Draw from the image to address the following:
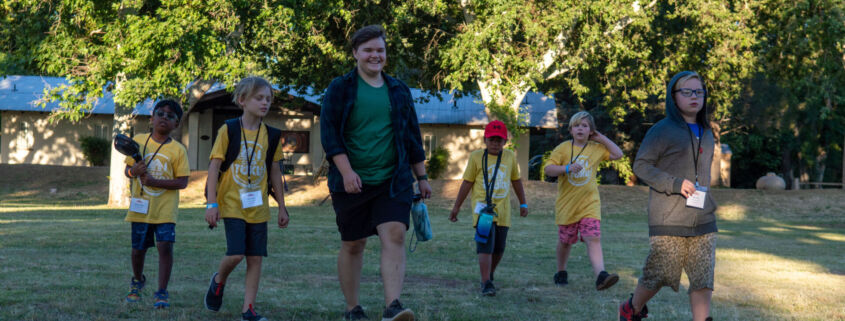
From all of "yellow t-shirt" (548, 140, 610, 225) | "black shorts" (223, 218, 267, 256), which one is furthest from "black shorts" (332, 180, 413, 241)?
"yellow t-shirt" (548, 140, 610, 225)

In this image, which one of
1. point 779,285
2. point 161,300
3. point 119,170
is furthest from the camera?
point 119,170

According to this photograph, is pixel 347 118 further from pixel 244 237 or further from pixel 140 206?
pixel 140 206

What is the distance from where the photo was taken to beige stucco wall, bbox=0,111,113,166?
38.9 meters

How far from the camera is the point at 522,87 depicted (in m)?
24.2

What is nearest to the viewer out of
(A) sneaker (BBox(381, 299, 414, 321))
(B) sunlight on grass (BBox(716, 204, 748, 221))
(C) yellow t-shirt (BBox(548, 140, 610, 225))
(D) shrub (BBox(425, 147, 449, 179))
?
(A) sneaker (BBox(381, 299, 414, 321))

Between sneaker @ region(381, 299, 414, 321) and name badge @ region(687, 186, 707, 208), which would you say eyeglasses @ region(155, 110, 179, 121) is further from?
name badge @ region(687, 186, 707, 208)

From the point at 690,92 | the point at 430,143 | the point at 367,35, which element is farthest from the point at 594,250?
the point at 430,143

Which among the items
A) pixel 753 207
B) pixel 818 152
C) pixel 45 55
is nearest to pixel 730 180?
pixel 818 152

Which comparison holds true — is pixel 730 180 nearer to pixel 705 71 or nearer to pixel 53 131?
pixel 705 71

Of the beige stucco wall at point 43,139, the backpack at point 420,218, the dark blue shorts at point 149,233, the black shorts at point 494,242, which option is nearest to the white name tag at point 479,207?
the black shorts at point 494,242

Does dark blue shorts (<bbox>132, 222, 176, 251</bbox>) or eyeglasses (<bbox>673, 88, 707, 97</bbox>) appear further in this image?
dark blue shorts (<bbox>132, 222, 176, 251</bbox>)

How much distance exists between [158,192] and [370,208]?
2.02 meters

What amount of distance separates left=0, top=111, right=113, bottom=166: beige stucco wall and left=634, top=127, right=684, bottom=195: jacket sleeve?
36.6 metres

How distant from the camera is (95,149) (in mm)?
34906
